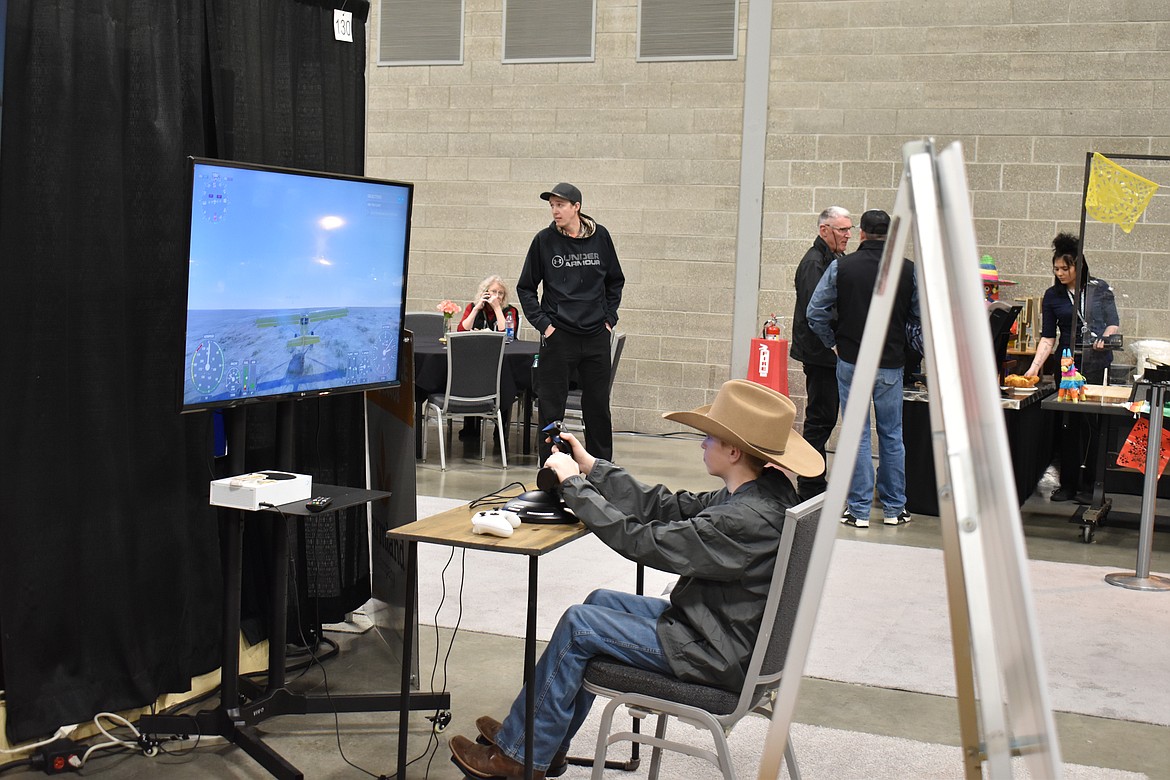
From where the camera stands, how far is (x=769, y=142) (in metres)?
8.82

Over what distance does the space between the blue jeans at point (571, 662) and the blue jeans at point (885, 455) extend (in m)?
3.45

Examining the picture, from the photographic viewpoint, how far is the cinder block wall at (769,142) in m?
8.04

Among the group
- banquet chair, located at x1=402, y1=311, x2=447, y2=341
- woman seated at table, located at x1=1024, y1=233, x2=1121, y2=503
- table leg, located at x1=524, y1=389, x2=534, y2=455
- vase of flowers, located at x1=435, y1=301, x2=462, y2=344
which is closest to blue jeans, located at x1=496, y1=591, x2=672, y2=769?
woman seated at table, located at x1=1024, y1=233, x2=1121, y2=503

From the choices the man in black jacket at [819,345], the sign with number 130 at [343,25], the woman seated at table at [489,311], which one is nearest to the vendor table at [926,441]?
the man in black jacket at [819,345]

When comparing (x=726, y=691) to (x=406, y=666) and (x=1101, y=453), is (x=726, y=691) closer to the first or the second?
(x=406, y=666)

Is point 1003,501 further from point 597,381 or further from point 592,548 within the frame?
point 597,381

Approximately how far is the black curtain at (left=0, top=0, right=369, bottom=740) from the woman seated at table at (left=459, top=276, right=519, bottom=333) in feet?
16.5

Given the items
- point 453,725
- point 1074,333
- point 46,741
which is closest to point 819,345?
point 1074,333

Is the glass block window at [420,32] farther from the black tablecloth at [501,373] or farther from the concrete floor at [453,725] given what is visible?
the concrete floor at [453,725]

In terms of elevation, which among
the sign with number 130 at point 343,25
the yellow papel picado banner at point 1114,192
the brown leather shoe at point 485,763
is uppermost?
the sign with number 130 at point 343,25

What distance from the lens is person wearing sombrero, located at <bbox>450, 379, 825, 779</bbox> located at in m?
2.52

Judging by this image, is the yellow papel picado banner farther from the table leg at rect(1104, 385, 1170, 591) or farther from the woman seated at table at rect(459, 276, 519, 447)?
the woman seated at table at rect(459, 276, 519, 447)

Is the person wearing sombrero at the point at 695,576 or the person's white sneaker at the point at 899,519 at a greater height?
the person wearing sombrero at the point at 695,576

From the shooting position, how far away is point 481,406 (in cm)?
747
